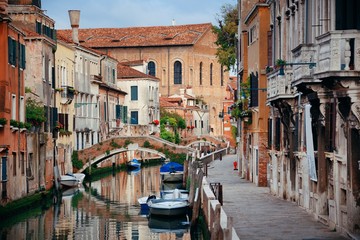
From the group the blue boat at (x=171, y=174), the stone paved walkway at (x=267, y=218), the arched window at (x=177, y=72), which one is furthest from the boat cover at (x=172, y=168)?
the arched window at (x=177, y=72)

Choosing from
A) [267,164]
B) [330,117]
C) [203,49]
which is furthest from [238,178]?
[203,49]

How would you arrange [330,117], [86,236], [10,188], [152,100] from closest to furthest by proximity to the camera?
[330,117]
[86,236]
[10,188]
[152,100]

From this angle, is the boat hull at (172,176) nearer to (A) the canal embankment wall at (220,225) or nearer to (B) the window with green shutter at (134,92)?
(B) the window with green shutter at (134,92)

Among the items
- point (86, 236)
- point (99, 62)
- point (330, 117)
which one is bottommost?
point (86, 236)

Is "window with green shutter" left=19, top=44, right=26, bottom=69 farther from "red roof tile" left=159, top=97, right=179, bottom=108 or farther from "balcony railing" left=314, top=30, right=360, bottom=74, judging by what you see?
"red roof tile" left=159, top=97, right=179, bottom=108

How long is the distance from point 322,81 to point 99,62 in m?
45.0

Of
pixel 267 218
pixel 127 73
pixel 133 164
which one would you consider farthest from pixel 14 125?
pixel 127 73

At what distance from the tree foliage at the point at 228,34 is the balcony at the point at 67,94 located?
9457 millimetres

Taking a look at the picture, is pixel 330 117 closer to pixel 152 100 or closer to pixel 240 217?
pixel 240 217

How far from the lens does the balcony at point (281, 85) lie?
26.1 meters

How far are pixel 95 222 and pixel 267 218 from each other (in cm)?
1016

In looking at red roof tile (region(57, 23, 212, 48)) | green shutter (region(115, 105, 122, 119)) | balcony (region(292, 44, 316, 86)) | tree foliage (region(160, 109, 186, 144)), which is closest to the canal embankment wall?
balcony (region(292, 44, 316, 86))

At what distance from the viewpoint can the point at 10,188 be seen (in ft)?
106

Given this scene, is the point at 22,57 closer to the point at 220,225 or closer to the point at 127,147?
the point at 220,225
